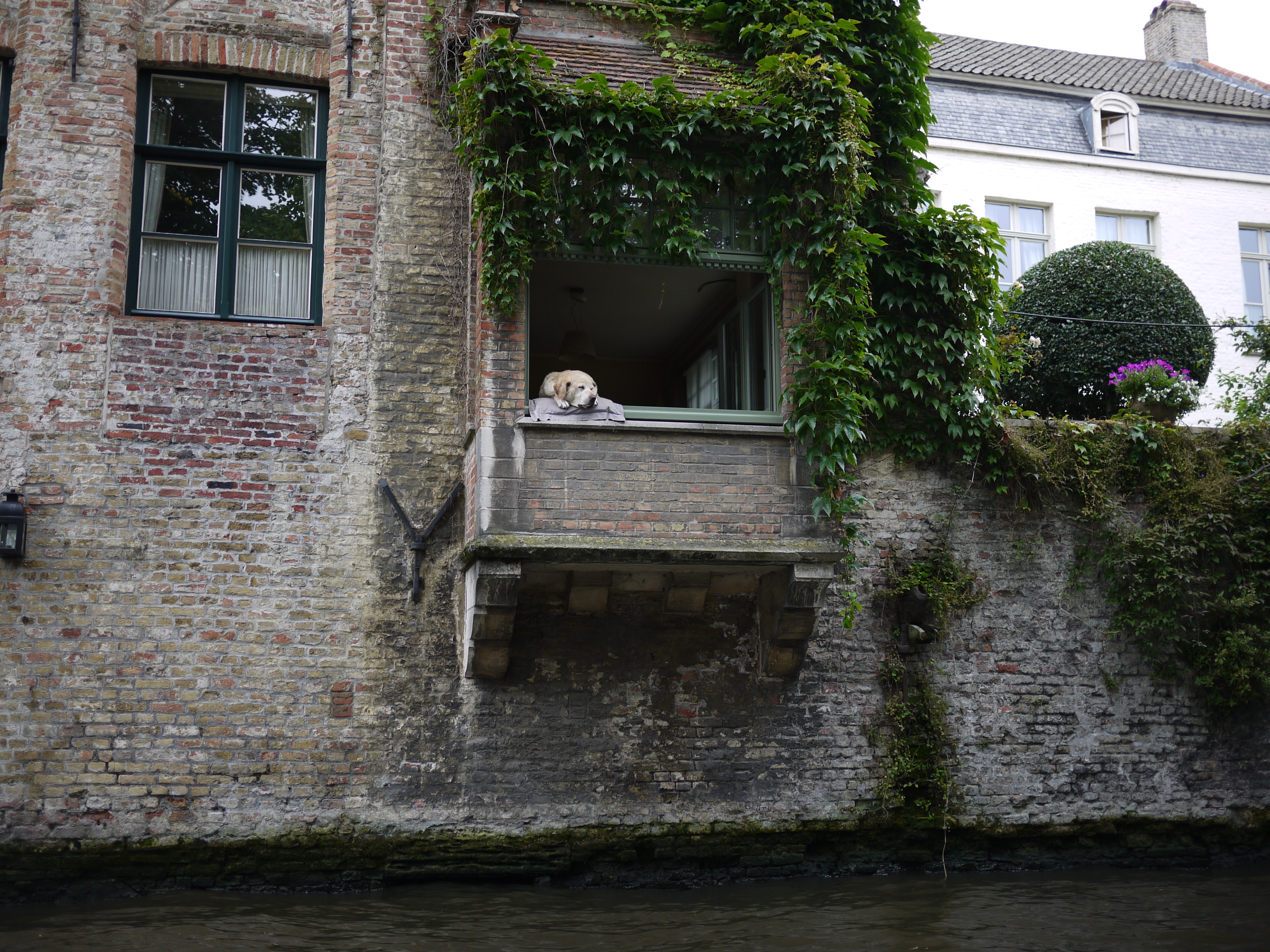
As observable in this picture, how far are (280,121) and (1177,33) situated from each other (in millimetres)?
18514

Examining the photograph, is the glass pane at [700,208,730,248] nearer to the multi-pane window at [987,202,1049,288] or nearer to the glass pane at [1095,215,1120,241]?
the multi-pane window at [987,202,1049,288]

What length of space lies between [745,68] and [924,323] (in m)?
2.44

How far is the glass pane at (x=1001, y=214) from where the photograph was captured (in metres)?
15.3

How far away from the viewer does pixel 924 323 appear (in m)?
8.38

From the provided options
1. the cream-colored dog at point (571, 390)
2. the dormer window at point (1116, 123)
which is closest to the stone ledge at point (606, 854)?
the cream-colored dog at point (571, 390)

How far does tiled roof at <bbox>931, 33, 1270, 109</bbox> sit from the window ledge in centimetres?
1042

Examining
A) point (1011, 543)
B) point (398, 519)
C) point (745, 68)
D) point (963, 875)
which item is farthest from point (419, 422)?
point (963, 875)

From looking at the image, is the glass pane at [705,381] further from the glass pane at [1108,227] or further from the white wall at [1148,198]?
the glass pane at [1108,227]

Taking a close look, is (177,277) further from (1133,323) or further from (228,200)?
(1133,323)

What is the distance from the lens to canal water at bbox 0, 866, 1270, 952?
600 cm

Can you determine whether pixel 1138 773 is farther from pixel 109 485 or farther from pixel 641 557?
pixel 109 485

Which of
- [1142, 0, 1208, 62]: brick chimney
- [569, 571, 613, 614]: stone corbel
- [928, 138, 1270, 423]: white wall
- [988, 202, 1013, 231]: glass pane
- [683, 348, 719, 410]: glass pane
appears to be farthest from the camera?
[1142, 0, 1208, 62]: brick chimney

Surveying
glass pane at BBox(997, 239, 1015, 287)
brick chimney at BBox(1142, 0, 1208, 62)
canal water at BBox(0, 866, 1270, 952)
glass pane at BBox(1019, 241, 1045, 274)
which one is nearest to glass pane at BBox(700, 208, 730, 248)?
canal water at BBox(0, 866, 1270, 952)

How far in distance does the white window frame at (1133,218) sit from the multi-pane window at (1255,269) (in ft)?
4.36
